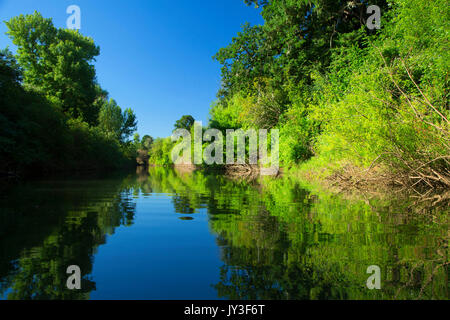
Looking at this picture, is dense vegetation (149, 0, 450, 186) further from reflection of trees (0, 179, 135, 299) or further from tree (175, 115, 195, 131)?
tree (175, 115, 195, 131)

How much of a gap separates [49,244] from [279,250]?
8.83 feet

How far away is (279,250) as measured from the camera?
320 centimetres

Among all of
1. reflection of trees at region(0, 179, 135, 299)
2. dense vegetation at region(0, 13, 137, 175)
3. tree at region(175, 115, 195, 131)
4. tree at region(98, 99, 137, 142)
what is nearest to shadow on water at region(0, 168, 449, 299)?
reflection of trees at region(0, 179, 135, 299)

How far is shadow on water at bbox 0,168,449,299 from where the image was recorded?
225 cm

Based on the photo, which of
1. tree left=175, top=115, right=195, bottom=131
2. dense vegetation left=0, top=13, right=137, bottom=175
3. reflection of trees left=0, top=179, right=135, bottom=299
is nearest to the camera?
reflection of trees left=0, top=179, right=135, bottom=299

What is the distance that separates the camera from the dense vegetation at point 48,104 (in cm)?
1802

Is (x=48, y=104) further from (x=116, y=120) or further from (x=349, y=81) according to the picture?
(x=116, y=120)

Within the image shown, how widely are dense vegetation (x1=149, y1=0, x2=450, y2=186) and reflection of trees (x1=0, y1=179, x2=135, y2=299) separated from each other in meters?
6.48

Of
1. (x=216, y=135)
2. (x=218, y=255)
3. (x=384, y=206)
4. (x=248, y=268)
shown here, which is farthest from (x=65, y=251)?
(x=216, y=135)

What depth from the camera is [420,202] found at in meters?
6.82

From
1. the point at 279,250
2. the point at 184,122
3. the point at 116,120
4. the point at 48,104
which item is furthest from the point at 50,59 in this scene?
the point at 184,122

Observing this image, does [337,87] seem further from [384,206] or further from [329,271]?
[329,271]
